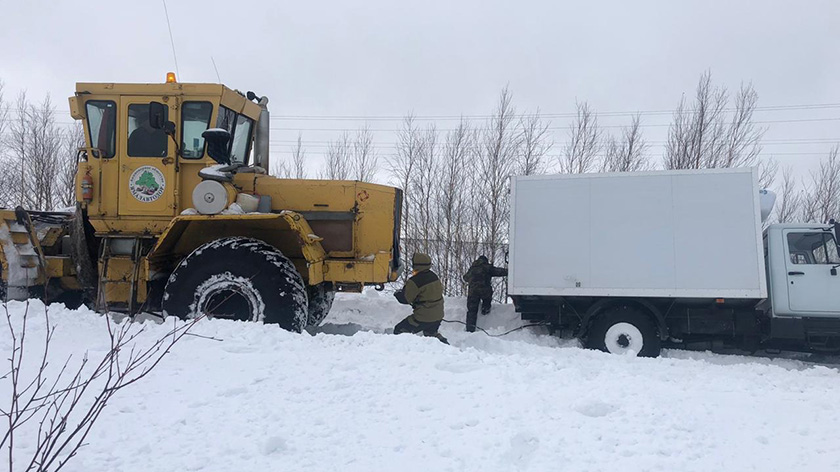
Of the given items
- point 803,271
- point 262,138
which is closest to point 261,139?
point 262,138

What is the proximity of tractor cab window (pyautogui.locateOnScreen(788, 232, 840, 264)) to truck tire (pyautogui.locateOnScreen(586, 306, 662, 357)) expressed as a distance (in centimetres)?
230

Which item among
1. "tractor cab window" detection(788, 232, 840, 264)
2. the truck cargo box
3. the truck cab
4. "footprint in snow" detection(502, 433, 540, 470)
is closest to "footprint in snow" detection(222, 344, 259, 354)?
"footprint in snow" detection(502, 433, 540, 470)

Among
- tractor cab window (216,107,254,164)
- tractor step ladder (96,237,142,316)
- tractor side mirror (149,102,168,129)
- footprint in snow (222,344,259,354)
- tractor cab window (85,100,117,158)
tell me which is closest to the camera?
footprint in snow (222,344,259,354)

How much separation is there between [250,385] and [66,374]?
1458 millimetres

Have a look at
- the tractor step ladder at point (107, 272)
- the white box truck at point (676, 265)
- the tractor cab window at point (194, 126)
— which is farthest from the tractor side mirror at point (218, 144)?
the white box truck at point (676, 265)

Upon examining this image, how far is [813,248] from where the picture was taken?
28.3ft

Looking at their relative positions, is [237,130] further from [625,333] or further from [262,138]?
[625,333]

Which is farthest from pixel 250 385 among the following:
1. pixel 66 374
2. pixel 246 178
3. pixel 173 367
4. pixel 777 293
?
pixel 777 293

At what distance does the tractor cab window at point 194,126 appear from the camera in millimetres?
7621

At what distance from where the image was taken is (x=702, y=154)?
665 inches

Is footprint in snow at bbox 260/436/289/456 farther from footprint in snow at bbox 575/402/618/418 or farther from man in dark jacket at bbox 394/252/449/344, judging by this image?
man in dark jacket at bbox 394/252/449/344

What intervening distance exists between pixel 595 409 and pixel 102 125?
6806mm

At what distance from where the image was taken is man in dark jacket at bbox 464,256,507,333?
990cm

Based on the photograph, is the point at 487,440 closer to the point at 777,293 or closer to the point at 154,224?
the point at 154,224
